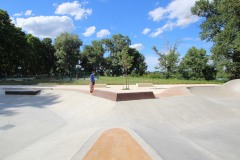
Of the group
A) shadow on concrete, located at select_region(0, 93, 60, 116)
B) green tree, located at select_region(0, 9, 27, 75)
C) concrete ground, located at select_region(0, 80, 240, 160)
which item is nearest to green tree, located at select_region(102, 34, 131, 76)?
green tree, located at select_region(0, 9, 27, 75)

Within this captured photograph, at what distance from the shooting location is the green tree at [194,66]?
1833 inches

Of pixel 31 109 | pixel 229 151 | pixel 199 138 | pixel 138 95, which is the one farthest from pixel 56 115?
pixel 229 151

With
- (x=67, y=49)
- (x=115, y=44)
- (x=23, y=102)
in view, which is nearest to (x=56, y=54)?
(x=67, y=49)

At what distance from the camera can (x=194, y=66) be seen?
154 feet

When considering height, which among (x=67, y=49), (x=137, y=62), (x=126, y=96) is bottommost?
(x=126, y=96)

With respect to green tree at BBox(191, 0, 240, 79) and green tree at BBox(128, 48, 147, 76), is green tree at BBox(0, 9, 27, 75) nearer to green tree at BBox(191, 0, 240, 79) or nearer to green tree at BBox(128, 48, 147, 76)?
green tree at BBox(191, 0, 240, 79)

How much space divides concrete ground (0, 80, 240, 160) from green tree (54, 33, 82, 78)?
41.6m

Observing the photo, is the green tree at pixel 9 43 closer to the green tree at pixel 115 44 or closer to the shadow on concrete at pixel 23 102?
the shadow on concrete at pixel 23 102

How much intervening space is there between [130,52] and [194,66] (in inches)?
1375

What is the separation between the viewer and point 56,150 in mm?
5645

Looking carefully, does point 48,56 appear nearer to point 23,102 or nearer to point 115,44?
point 115,44

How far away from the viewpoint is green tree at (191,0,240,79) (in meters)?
31.7

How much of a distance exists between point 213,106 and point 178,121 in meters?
3.79

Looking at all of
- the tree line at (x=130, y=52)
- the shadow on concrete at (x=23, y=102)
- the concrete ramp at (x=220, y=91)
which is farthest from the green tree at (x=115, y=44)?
the shadow on concrete at (x=23, y=102)
